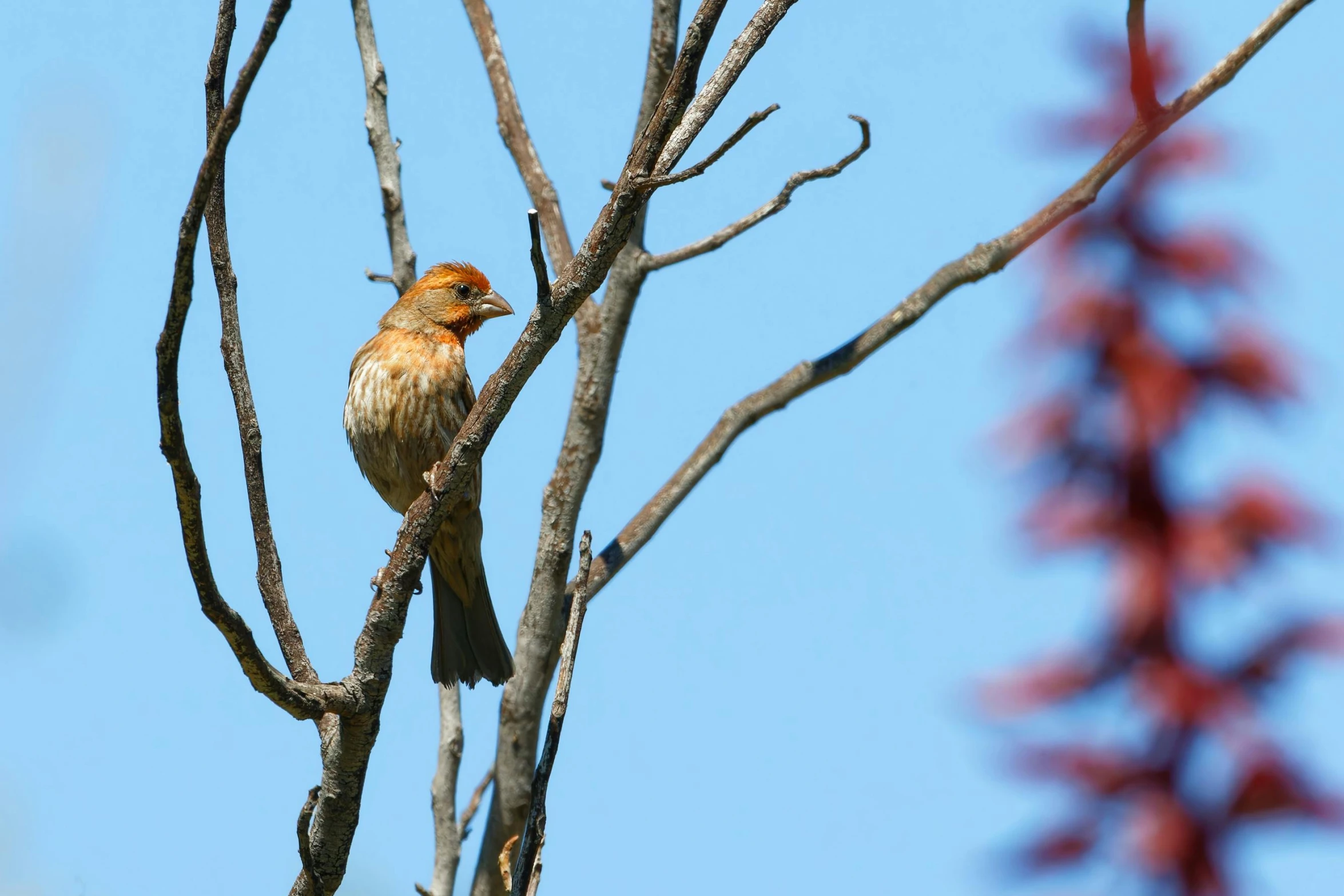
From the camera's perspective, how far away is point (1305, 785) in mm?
1060

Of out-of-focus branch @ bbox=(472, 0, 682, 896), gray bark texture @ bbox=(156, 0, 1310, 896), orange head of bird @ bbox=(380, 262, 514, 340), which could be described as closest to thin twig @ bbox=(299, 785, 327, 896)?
gray bark texture @ bbox=(156, 0, 1310, 896)

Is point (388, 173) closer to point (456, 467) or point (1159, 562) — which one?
point (456, 467)

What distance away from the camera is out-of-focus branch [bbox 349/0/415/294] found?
665 centimetres

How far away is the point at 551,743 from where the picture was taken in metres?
3.31

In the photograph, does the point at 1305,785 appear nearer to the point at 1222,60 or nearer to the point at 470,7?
the point at 1222,60

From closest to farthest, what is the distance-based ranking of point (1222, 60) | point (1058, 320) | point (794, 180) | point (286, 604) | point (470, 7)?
point (1058, 320)
point (1222, 60)
point (286, 604)
point (794, 180)
point (470, 7)

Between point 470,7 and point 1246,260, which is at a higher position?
point 470,7

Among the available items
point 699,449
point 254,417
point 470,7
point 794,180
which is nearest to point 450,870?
point 699,449

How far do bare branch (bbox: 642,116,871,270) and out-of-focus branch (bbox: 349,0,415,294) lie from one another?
1323mm

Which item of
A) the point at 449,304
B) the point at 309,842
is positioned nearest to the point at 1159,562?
the point at 309,842

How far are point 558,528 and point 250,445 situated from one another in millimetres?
1923

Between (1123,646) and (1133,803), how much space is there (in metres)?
0.12

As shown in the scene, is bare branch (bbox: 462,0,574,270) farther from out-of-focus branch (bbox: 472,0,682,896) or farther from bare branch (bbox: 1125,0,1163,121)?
bare branch (bbox: 1125,0,1163,121)

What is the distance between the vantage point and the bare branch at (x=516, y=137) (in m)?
6.49
